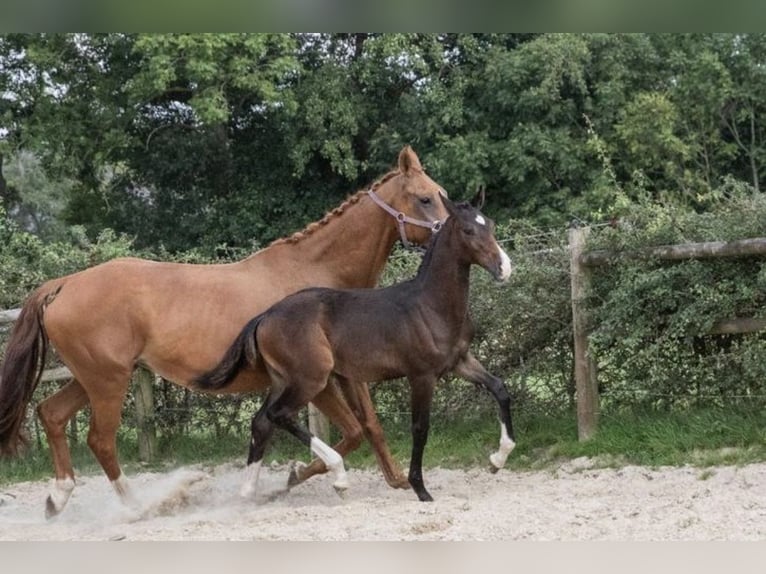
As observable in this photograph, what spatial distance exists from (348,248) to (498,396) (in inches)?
53.3

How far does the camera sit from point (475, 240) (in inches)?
204

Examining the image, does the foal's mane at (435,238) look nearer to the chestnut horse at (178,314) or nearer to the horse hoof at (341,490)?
the chestnut horse at (178,314)

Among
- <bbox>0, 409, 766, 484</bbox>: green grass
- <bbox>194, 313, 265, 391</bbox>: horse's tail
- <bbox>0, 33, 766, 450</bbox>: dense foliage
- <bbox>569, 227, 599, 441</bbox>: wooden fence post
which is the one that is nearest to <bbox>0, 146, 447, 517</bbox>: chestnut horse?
<bbox>194, 313, 265, 391</bbox>: horse's tail

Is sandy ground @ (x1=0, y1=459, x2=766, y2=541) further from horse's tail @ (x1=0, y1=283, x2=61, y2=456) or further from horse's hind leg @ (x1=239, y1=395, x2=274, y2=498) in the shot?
horse's tail @ (x1=0, y1=283, x2=61, y2=456)

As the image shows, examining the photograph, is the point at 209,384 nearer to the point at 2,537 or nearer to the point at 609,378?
the point at 2,537

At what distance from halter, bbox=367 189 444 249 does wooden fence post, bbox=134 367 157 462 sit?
292 centimetres

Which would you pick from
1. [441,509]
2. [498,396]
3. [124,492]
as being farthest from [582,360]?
[124,492]

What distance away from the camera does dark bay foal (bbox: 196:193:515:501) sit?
529cm

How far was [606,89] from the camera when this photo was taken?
759 inches

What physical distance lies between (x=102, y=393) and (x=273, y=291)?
1219 millimetres

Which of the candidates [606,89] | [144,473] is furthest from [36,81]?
[144,473]

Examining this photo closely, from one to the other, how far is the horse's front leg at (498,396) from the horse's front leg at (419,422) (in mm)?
330

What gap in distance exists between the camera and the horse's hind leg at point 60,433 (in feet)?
18.7

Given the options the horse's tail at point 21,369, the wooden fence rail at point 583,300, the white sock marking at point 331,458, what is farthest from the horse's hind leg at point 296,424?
the wooden fence rail at point 583,300
